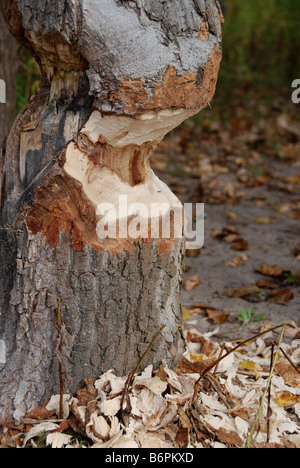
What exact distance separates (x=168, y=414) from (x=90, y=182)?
2.67 feet

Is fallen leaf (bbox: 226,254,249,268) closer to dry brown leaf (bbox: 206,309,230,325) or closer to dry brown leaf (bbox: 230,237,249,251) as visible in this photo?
dry brown leaf (bbox: 230,237,249,251)

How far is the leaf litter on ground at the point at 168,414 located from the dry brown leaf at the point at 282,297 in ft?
2.95

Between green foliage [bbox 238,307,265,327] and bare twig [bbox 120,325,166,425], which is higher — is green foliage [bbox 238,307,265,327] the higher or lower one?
the higher one

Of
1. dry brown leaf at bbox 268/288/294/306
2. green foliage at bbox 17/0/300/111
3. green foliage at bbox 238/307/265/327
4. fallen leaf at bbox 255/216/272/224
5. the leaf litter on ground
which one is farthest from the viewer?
green foliage at bbox 17/0/300/111

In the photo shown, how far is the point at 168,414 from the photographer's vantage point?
5.79ft

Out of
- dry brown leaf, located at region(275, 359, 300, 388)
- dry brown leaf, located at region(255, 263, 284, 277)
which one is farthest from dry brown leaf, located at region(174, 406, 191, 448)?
dry brown leaf, located at region(255, 263, 284, 277)

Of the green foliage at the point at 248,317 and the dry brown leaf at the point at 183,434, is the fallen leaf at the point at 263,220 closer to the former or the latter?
the green foliage at the point at 248,317

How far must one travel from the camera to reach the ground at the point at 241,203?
9.51ft

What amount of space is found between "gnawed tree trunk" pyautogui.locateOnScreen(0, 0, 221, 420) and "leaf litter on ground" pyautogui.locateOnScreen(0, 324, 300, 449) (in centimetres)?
7

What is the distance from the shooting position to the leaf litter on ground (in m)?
1.71

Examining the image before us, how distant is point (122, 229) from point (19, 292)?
0.41m

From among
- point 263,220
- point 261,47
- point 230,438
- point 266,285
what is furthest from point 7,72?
point 261,47

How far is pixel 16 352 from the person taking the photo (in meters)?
1.85
